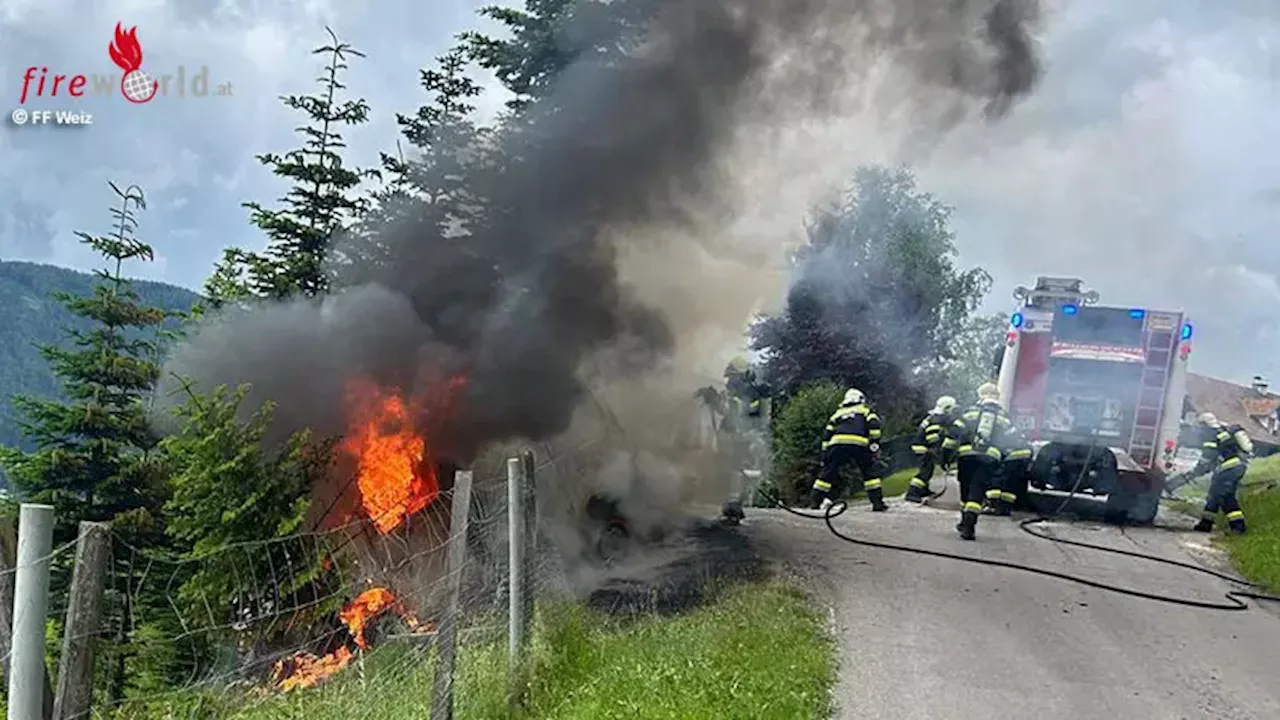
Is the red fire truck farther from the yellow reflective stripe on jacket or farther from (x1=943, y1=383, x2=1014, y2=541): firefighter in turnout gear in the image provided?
the yellow reflective stripe on jacket

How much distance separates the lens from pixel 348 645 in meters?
6.66

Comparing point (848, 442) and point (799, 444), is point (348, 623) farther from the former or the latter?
point (799, 444)

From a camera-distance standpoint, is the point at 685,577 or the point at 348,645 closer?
the point at 348,645

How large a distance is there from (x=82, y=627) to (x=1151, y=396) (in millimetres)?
12666

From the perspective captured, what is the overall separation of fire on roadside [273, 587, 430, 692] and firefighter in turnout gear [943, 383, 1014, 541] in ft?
22.1

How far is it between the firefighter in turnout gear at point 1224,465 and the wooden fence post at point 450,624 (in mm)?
10472

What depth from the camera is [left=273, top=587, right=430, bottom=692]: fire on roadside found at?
19.0ft

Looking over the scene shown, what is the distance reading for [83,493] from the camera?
19453 mm

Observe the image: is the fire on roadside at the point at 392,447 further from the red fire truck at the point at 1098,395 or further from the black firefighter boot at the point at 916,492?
the red fire truck at the point at 1098,395

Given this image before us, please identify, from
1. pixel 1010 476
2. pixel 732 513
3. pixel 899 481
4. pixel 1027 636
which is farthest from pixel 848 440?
pixel 899 481

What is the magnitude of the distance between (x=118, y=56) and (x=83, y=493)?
1100 centimetres

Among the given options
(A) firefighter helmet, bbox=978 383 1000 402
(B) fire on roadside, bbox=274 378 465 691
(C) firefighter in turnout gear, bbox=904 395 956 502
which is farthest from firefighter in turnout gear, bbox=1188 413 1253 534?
(B) fire on roadside, bbox=274 378 465 691

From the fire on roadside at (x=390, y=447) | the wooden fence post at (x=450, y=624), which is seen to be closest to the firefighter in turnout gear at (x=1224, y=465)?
the fire on roadside at (x=390, y=447)

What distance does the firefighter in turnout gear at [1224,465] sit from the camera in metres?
11.9
